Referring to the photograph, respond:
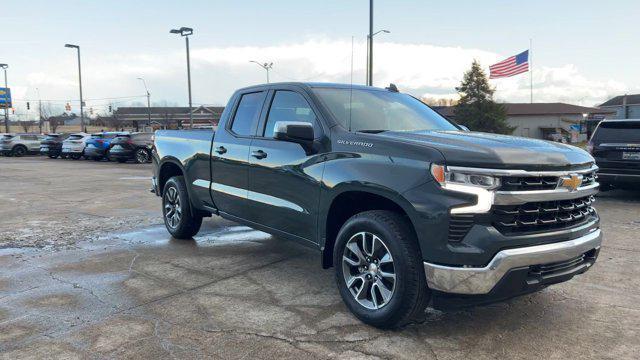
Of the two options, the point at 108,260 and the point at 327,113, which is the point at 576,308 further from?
the point at 108,260

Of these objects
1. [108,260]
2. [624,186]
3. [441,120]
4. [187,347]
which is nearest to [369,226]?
[187,347]

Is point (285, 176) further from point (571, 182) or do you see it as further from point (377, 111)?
point (571, 182)

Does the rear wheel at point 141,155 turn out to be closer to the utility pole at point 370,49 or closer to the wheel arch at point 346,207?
the utility pole at point 370,49

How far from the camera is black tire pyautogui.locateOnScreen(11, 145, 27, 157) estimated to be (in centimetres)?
3366

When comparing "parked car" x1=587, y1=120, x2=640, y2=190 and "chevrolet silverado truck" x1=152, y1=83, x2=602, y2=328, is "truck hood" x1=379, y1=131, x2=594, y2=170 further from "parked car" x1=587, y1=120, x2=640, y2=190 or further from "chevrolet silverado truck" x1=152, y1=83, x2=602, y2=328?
"parked car" x1=587, y1=120, x2=640, y2=190

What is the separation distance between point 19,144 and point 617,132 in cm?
3489

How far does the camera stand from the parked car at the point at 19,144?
109 feet

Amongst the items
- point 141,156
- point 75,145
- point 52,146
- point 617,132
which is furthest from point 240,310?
point 52,146

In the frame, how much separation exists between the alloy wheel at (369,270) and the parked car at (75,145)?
90.0 feet

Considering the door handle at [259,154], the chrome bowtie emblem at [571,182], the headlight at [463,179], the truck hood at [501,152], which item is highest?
the truck hood at [501,152]

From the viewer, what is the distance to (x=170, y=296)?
453 centimetres

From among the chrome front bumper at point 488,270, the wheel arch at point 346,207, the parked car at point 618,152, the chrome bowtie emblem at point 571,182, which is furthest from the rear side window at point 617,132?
the wheel arch at point 346,207

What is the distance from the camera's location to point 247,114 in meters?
5.46

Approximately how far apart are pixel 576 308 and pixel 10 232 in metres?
7.32
